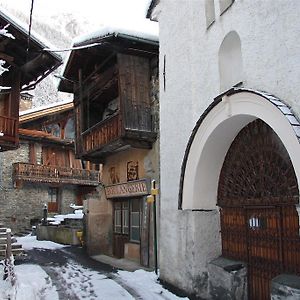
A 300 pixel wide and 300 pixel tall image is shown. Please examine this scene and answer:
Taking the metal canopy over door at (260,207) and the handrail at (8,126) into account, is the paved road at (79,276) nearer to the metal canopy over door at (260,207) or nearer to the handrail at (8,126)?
the metal canopy over door at (260,207)

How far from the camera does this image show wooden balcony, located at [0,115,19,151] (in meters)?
15.5

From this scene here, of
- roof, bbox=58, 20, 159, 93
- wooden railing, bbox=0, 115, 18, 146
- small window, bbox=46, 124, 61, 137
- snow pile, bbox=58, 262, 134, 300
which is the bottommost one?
snow pile, bbox=58, 262, 134, 300

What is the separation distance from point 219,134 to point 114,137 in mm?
5125

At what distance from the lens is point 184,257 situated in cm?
787

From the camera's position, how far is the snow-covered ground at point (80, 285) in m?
8.20

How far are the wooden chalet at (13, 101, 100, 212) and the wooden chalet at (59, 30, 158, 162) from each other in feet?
41.0

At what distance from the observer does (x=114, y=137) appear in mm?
11672

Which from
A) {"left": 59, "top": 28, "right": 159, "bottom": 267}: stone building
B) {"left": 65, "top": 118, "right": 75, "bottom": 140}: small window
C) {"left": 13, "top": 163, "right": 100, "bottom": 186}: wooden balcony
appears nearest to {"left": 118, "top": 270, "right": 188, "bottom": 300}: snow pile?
{"left": 59, "top": 28, "right": 159, "bottom": 267}: stone building

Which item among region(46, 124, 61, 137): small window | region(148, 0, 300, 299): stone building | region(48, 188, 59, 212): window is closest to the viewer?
region(148, 0, 300, 299): stone building

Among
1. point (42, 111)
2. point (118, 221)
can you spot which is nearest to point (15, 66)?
point (118, 221)

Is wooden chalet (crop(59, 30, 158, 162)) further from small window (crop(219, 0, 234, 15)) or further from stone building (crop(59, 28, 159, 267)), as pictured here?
small window (crop(219, 0, 234, 15))

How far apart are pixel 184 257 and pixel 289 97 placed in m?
4.12

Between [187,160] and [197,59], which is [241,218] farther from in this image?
[197,59]

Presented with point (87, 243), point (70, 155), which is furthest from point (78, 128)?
point (70, 155)
